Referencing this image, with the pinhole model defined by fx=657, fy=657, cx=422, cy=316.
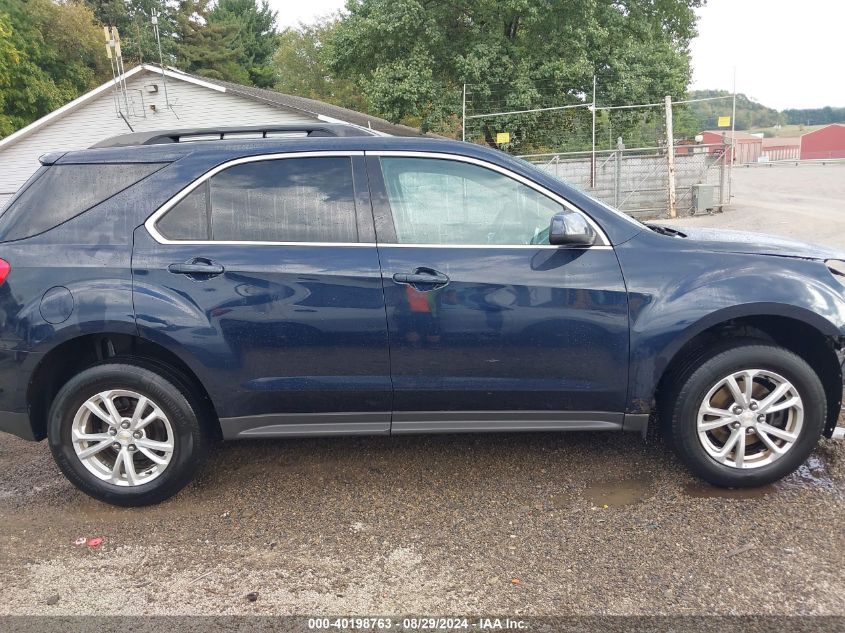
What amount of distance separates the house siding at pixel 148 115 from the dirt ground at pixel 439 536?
1714 centimetres

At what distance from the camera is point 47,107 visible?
33094mm

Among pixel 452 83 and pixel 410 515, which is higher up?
pixel 452 83

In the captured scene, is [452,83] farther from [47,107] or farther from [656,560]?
[656,560]

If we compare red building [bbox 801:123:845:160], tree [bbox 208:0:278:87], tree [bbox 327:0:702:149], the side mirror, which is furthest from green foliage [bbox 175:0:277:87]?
red building [bbox 801:123:845:160]

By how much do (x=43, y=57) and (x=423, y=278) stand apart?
38.7m

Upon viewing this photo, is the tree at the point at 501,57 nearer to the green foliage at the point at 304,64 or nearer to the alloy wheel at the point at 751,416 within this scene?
the alloy wheel at the point at 751,416

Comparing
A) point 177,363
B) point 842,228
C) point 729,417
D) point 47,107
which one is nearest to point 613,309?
point 729,417

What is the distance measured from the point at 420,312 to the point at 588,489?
133 centimetres

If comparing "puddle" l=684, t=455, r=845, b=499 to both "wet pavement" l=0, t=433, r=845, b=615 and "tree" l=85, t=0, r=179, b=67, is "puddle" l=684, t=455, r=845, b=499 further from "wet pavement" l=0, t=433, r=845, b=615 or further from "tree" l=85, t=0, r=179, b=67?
"tree" l=85, t=0, r=179, b=67

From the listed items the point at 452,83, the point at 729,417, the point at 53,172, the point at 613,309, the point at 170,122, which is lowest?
the point at 729,417

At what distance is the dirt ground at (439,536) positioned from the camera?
2.66 meters

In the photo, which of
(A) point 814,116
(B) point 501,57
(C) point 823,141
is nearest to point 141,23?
(B) point 501,57

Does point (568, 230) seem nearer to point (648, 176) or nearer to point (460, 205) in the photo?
point (460, 205)

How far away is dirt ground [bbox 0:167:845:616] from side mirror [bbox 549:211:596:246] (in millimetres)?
1328
